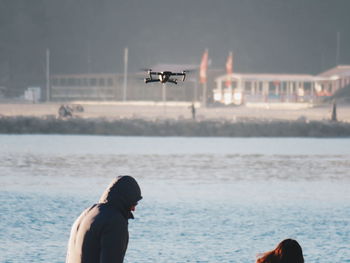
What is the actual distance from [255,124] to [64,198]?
1337 inches

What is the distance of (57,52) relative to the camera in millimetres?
135875

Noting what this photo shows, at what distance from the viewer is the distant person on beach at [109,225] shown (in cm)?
509

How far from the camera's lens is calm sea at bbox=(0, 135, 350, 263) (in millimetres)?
15062

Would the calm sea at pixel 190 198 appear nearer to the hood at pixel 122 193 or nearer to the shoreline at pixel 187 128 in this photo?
the hood at pixel 122 193

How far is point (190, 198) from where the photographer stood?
22.3 metres

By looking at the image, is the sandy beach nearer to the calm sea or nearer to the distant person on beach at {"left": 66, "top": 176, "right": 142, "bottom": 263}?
the calm sea

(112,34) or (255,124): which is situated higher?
(112,34)

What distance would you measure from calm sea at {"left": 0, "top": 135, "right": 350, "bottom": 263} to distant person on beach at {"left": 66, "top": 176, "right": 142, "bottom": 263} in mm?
8549

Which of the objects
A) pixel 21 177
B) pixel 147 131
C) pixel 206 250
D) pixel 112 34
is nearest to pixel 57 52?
pixel 112 34

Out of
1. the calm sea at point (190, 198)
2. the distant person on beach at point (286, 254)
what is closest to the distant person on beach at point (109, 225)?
the distant person on beach at point (286, 254)

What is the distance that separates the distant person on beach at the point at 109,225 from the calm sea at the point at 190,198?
8.55 metres

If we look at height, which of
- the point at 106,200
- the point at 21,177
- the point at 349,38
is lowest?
the point at 21,177

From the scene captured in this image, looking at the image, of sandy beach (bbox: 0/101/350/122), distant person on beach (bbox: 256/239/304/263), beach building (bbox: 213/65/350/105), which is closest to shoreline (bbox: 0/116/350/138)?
sandy beach (bbox: 0/101/350/122)

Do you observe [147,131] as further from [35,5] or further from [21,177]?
[35,5]
